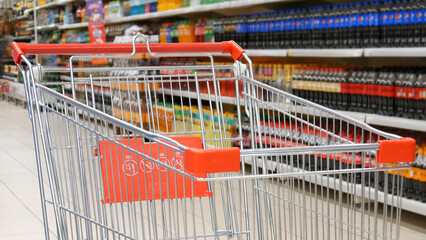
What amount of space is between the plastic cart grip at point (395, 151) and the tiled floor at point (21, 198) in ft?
6.61

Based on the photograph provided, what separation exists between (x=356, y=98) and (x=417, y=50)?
2.14ft

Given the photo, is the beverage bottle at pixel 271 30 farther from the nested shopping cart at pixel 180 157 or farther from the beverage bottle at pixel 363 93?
the nested shopping cart at pixel 180 157

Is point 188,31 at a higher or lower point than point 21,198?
higher

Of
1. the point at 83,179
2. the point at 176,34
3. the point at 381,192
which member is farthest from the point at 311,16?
the point at 83,179

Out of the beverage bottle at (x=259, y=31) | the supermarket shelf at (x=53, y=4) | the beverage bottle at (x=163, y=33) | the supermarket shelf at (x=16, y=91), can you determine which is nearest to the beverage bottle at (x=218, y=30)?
the beverage bottle at (x=259, y=31)

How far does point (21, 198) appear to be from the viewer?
14.1ft

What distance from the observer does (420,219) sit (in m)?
3.78

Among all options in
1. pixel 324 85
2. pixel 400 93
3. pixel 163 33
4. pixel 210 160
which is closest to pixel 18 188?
pixel 324 85

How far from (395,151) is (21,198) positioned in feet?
11.0

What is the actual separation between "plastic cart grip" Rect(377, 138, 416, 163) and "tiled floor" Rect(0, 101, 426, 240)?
201 cm

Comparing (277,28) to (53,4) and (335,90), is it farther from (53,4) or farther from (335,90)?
(53,4)

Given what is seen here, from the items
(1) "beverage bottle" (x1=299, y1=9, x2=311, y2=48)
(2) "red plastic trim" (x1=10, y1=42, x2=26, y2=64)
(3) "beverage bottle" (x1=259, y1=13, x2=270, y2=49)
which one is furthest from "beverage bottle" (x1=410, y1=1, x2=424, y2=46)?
(2) "red plastic trim" (x1=10, y1=42, x2=26, y2=64)

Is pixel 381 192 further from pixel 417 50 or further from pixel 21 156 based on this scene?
pixel 21 156

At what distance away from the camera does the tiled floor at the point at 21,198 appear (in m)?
3.50
